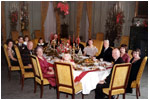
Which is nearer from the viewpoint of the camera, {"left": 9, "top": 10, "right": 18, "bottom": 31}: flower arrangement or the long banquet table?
the long banquet table

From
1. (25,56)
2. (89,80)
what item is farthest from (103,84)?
(25,56)

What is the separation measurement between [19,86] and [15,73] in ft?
3.97

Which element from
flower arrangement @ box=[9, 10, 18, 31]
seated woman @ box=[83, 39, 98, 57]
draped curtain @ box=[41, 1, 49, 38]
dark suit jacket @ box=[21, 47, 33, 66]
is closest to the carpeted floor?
dark suit jacket @ box=[21, 47, 33, 66]

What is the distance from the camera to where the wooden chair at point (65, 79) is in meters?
3.98

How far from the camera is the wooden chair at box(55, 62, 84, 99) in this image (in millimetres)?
3979

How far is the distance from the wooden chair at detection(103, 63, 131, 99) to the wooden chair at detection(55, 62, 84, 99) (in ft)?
1.88

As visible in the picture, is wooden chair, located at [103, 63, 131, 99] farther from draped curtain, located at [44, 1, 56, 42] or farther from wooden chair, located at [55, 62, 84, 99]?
draped curtain, located at [44, 1, 56, 42]

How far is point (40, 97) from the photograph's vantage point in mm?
4734

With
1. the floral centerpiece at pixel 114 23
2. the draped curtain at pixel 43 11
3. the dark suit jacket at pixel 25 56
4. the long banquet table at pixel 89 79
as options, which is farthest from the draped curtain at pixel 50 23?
the long banquet table at pixel 89 79

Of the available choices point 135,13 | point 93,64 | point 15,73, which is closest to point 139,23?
point 135,13

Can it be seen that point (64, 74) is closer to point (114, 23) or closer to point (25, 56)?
point (25, 56)

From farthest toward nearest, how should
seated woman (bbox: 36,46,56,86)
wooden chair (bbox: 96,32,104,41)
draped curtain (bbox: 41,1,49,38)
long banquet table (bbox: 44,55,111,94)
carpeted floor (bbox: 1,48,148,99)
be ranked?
draped curtain (bbox: 41,1,49,38), wooden chair (bbox: 96,32,104,41), carpeted floor (bbox: 1,48,148,99), seated woman (bbox: 36,46,56,86), long banquet table (bbox: 44,55,111,94)

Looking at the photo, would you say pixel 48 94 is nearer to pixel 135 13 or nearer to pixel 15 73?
pixel 15 73

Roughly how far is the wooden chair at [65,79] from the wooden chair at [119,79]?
1.88ft
